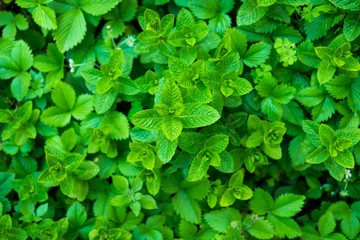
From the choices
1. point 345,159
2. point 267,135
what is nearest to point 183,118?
point 267,135

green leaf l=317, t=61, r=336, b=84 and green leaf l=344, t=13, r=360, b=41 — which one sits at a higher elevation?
green leaf l=344, t=13, r=360, b=41

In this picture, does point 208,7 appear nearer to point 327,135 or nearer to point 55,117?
point 327,135

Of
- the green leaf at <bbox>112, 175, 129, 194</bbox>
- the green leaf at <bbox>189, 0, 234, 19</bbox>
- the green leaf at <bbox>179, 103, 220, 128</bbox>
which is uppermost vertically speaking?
the green leaf at <bbox>189, 0, 234, 19</bbox>

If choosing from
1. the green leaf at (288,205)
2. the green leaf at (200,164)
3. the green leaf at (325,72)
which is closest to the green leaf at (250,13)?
the green leaf at (325,72)

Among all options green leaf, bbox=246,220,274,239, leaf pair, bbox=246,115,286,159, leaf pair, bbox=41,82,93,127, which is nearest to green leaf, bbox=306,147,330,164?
leaf pair, bbox=246,115,286,159

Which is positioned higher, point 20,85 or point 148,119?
point 148,119

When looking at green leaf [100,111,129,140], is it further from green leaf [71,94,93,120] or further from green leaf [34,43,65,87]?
A: green leaf [34,43,65,87]

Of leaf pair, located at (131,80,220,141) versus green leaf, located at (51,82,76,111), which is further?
green leaf, located at (51,82,76,111)
